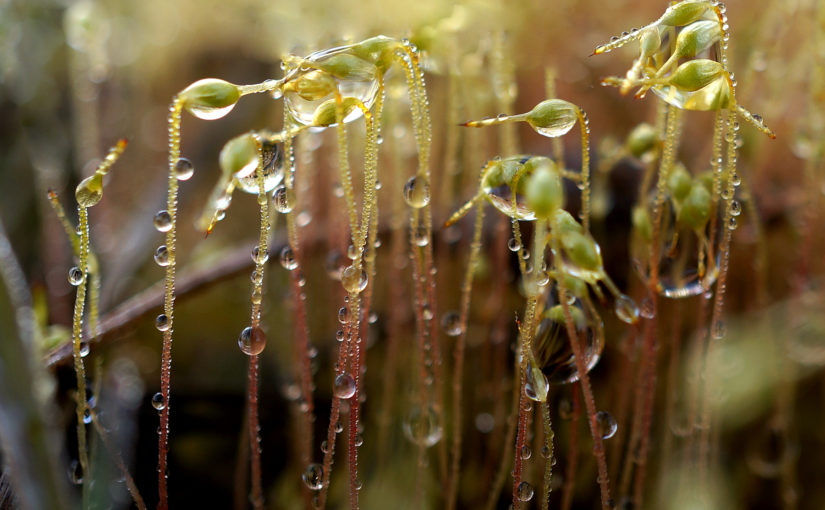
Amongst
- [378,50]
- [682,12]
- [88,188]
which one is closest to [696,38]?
[682,12]

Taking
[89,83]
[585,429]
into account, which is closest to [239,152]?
[585,429]

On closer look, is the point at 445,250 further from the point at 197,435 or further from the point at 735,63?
the point at 735,63

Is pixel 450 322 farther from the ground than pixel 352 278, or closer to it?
closer to it

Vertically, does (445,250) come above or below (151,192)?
below

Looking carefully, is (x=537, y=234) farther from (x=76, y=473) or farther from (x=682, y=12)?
(x=76, y=473)

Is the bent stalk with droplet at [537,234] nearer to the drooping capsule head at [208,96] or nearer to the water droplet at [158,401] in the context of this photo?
the drooping capsule head at [208,96]

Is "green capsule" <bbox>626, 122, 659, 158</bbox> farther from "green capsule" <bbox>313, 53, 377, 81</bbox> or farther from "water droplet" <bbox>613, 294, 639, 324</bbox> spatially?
"green capsule" <bbox>313, 53, 377, 81</bbox>

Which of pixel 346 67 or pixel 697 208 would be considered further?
pixel 697 208

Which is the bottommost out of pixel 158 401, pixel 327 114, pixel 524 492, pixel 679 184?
pixel 524 492
